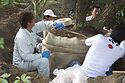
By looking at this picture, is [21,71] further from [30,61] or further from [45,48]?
[45,48]

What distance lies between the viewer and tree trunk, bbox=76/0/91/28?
5809 millimetres

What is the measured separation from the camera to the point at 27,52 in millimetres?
4512

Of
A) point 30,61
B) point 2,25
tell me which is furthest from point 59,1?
point 30,61

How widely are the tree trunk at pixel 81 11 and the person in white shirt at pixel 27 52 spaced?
55.1 inches

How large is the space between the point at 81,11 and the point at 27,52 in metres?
1.70

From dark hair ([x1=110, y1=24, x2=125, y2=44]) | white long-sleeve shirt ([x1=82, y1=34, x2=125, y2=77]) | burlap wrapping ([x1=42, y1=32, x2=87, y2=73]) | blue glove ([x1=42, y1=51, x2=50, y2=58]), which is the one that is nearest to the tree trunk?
burlap wrapping ([x1=42, y1=32, x2=87, y2=73])

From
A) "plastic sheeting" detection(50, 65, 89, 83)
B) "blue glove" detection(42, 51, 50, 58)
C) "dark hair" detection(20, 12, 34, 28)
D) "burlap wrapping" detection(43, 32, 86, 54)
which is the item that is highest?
"dark hair" detection(20, 12, 34, 28)

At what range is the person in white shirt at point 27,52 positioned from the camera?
4.49m

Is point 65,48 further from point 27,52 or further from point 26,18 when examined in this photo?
point 26,18

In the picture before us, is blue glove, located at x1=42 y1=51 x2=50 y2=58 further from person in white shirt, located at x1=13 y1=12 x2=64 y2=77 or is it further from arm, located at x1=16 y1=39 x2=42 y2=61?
arm, located at x1=16 y1=39 x2=42 y2=61

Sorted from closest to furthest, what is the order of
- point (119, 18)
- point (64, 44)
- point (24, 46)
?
point (24, 46) < point (64, 44) < point (119, 18)

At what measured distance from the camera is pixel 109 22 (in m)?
5.81

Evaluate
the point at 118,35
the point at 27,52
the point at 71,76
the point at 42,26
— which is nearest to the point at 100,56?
the point at 71,76

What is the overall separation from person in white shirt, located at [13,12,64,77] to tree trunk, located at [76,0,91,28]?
1400 millimetres
